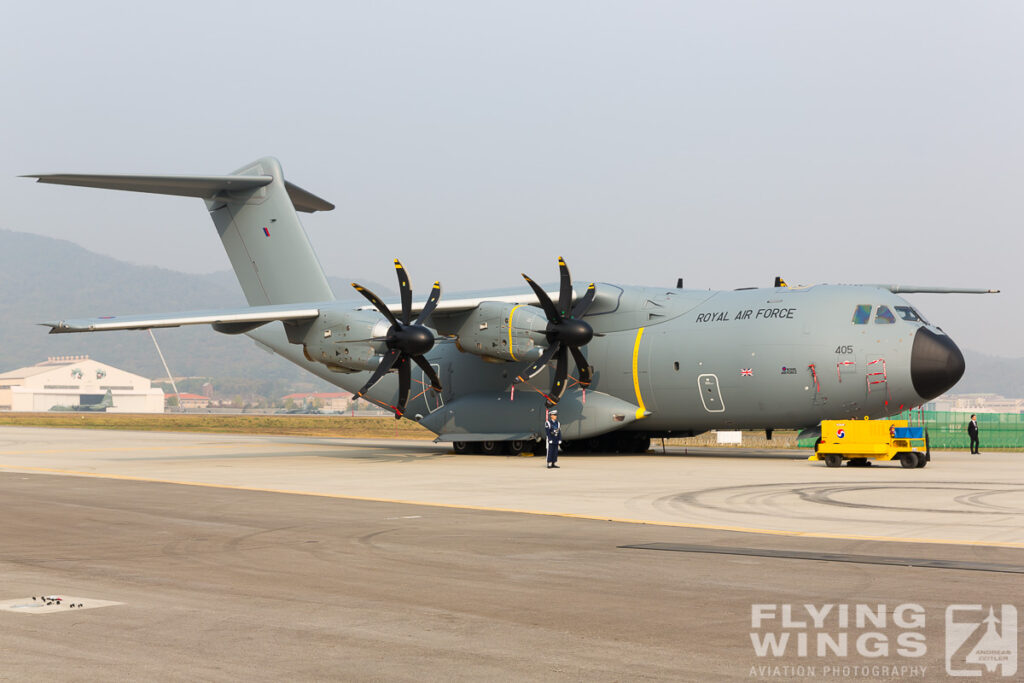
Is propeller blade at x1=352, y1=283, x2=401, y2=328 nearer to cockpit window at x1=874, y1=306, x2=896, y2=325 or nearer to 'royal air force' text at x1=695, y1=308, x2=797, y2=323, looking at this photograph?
'royal air force' text at x1=695, y1=308, x2=797, y2=323

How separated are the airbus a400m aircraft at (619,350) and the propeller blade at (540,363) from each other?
0.22 feet

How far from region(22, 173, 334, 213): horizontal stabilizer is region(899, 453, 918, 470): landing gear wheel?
19.8 m

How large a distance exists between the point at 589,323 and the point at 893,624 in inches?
868

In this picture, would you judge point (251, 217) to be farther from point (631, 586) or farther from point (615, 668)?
point (615, 668)

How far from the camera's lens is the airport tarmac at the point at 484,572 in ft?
20.9

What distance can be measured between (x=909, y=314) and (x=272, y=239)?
730 inches

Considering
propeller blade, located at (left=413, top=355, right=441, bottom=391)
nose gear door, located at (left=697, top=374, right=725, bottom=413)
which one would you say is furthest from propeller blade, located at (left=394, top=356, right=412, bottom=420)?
nose gear door, located at (left=697, top=374, right=725, bottom=413)

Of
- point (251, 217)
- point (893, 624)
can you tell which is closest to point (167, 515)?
point (893, 624)

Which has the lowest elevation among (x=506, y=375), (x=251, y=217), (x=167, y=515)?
(x=167, y=515)

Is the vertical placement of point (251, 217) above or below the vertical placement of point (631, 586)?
above

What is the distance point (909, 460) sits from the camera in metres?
23.9

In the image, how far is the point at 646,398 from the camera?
27906 mm

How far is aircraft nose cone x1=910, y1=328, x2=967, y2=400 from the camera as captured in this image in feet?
79.8

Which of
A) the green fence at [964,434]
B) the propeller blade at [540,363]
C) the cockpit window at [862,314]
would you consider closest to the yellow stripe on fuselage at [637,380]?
the propeller blade at [540,363]
